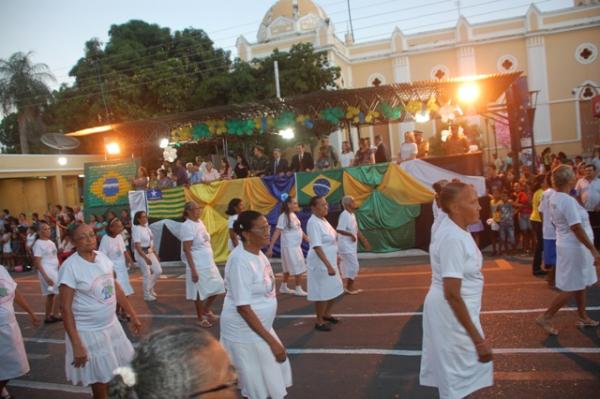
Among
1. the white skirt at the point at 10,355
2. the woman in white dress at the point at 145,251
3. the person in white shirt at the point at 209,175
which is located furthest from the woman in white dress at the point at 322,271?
the person in white shirt at the point at 209,175

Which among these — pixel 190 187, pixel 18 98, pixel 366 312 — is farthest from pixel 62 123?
pixel 366 312

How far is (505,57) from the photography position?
41.5 m

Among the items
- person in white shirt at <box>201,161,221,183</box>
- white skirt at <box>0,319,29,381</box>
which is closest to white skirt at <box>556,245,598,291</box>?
white skirt at <box>0,319,29,381</box>

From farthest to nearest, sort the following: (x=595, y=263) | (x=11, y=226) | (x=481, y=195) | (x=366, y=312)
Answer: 1. (x=11, y=226)
2. (x=481, y=195)
3. (x=366, y=312)
4. (x=595, y=263)

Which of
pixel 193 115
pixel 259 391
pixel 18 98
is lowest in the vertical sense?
pixel 259 391

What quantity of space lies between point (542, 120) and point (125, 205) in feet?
115

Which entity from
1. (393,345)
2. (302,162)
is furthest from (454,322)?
(302,162)

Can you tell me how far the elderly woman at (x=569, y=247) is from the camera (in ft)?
18.9

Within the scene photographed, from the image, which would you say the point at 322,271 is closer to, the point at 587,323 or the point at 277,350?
the point at 587,323

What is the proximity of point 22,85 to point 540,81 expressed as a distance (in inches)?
1538

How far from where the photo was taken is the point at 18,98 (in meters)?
35.7

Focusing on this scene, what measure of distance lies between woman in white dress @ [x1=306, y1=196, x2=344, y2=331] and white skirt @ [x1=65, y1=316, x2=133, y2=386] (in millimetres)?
3020

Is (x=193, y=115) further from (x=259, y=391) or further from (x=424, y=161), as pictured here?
(x=259, y=391)

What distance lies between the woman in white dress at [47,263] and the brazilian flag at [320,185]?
694 cm
